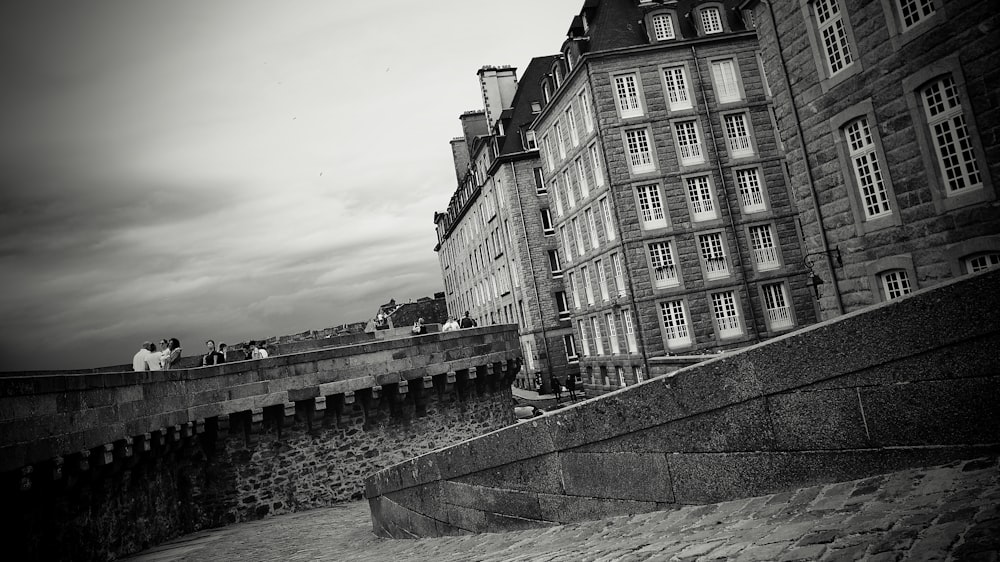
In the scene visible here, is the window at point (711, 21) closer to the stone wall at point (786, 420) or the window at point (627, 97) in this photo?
the window at point (627, 97)

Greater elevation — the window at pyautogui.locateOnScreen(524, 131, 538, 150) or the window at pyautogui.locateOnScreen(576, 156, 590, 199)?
the window at pyautogui.locateOnScreen(524, 131, 538, 150)

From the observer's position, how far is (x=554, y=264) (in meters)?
43.0

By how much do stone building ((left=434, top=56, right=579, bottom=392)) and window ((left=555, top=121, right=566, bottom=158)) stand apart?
6718mm

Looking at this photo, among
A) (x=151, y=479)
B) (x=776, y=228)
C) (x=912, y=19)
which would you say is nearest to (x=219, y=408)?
(x=151, y=479)

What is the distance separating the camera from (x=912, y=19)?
1216cm

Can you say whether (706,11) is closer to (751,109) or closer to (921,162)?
(751,109)

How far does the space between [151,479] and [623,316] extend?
69.0 feet

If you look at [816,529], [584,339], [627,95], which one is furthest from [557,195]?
[816,529]

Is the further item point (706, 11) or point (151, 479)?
point (706, 11)

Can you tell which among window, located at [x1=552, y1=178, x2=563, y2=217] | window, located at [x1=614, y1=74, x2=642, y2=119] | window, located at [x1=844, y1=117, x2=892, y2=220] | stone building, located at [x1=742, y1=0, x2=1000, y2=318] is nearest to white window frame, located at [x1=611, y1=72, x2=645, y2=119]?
window, located at [x1=614, y1=74, x2=642, y2=119]

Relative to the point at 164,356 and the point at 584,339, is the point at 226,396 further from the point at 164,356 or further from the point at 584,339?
the point at 584,339

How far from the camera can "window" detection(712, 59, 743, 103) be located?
30031 mm

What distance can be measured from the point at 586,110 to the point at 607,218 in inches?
206

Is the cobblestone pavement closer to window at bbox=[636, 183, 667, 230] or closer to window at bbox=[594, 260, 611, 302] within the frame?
window at bbox=[636, 183, 667, 230]
